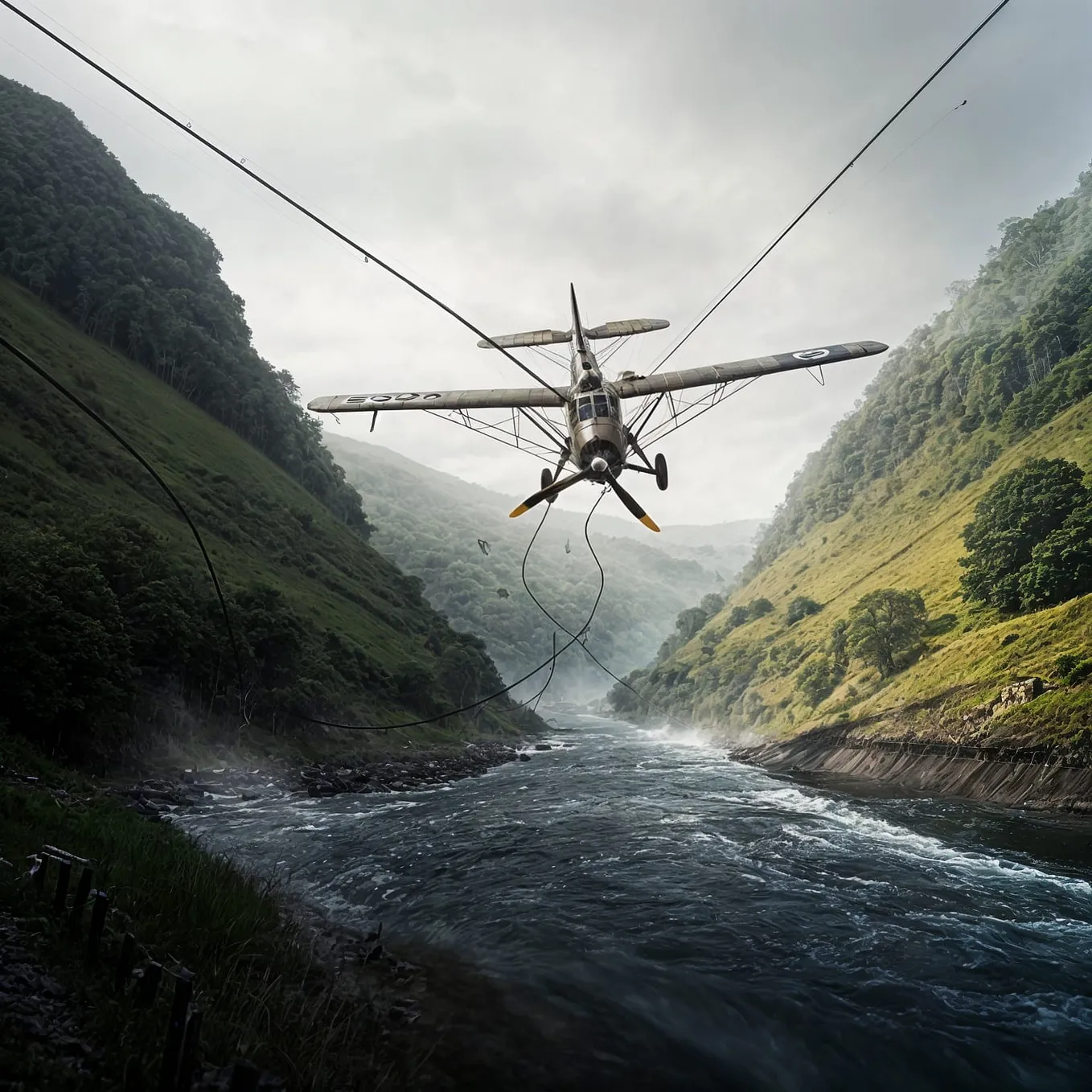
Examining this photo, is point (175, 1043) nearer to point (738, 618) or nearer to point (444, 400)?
point (444, 400)

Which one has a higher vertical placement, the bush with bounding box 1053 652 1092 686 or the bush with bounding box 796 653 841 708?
the bush with bounding box 1053 652 1092 686

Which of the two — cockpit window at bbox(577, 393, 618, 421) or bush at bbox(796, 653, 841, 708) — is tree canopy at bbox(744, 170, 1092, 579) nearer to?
bush at bbox(796, 653, 841, 708)

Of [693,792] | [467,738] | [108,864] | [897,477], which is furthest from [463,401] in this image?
[897,477]

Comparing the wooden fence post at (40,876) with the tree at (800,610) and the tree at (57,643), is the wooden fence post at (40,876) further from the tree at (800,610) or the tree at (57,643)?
the tree at (800,610)

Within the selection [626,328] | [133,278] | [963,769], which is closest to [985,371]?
[963,769]

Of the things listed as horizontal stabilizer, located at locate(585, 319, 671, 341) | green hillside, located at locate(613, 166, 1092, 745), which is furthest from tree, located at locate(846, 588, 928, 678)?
horizontal stabilizer, located at locate(585, 319, 671, 341)
